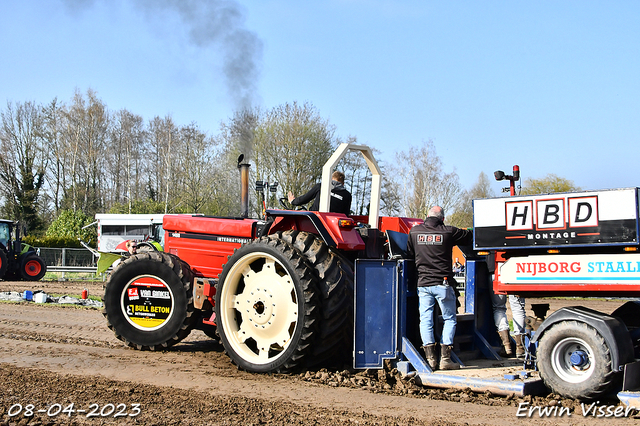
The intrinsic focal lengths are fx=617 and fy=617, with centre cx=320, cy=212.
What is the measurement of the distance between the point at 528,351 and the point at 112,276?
4.86m

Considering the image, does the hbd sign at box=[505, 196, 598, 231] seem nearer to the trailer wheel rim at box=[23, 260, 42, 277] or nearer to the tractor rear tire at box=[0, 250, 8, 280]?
the tractor rear tire at box=[0, 250, 8, 280]

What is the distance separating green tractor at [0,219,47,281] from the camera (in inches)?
859

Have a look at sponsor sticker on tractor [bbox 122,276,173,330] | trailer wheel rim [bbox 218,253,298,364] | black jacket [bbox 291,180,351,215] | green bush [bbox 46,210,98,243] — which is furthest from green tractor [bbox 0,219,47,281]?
black jacket [bbox 291,180,351,215]

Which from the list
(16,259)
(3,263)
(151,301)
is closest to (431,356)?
(151,301)

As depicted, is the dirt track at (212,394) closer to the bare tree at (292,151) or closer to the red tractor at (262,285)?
the red tractor at (262,285)

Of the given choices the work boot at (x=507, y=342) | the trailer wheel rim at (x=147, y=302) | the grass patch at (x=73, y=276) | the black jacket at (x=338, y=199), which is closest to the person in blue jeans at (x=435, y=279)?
the work boot at (x=507, y=342)

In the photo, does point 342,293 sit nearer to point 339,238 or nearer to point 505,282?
point 339,238

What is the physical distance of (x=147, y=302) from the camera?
7301 millimetres

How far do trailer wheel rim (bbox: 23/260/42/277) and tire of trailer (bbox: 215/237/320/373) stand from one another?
1819cm

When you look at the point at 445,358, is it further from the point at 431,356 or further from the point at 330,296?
the point at 330,296

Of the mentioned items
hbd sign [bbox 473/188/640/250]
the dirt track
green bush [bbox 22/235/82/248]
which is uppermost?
hbd sign [bbox 473/188/640/250]

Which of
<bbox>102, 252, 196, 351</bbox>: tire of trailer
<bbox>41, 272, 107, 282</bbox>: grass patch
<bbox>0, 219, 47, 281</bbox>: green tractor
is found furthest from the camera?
<bbox>41, 272, 107, 282</bbox>: grass patch

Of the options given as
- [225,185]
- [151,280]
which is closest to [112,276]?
[151,280]

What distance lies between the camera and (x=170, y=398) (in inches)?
195
